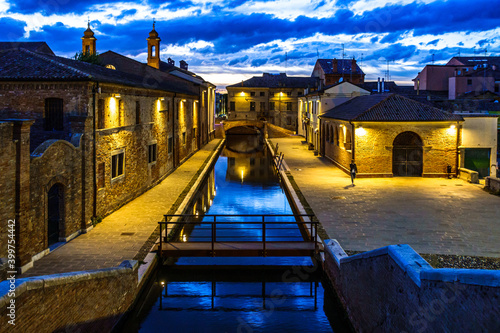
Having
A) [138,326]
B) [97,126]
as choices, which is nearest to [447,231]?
[138,326]

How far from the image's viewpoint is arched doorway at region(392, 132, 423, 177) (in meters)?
26.5

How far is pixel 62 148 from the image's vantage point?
13.0 meters

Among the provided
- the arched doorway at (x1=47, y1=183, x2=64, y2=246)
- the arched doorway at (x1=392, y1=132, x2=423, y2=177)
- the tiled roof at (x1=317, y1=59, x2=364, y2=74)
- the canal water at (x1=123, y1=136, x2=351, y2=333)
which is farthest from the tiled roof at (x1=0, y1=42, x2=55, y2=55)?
the tiled roof at (x1=317, y1=59, x2=364, y2=74)

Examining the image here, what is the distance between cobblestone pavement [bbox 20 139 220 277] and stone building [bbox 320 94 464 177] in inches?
423

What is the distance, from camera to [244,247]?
12.9m

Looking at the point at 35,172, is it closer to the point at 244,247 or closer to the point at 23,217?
the point at 23,217

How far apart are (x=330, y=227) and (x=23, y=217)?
8.79m

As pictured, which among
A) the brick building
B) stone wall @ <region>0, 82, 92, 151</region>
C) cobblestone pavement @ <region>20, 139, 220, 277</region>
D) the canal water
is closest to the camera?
the canal water

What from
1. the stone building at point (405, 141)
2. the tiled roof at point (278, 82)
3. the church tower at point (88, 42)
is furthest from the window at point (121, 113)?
the tiled roof at point (278, 82)

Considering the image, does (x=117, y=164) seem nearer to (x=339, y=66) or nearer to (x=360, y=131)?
(x=360, y=131)

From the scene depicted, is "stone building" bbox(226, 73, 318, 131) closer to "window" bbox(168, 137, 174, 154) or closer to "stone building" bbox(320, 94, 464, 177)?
"window" bbox(168, 137, 174, 154)

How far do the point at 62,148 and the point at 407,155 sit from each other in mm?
19432

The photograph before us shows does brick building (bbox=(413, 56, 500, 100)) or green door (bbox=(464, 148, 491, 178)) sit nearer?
green door (bbox=(464, 148, 491, 178))

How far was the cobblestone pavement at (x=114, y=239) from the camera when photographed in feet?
36.6
